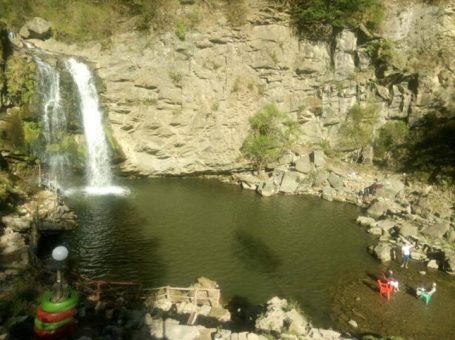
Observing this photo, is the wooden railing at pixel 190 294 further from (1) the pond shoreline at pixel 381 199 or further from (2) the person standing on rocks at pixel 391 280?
(1) the pond shoreline at pixel 381 199

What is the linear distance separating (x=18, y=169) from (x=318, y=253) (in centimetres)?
2186

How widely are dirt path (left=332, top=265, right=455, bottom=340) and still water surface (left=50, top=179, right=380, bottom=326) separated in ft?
2.59

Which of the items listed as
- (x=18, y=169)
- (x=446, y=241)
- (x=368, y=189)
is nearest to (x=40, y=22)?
(x=18, y=169)

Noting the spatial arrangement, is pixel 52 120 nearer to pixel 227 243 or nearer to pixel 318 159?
pixel 227 243

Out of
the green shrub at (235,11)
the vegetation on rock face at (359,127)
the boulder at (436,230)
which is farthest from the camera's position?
the vegetation on rock face at (359,127)

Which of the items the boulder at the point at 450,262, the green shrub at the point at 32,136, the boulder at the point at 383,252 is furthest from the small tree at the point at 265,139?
the boulder at the point at 450,262

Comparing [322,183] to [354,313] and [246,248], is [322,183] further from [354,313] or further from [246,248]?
[354,313]

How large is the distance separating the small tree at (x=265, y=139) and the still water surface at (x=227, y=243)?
16.3 feet

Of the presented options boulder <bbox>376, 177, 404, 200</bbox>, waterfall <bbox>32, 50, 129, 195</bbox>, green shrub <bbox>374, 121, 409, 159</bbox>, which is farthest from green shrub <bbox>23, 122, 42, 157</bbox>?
green shrub <bbox>374, 121, 409, 159</bbox>

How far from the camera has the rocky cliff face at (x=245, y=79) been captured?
114 ft

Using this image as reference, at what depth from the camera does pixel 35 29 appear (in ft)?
110

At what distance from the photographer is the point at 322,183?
122 feet

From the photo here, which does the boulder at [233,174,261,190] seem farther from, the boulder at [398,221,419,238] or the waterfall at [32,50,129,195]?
the boulder at [398,221,419,238]

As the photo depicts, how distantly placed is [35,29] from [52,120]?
328 inches
